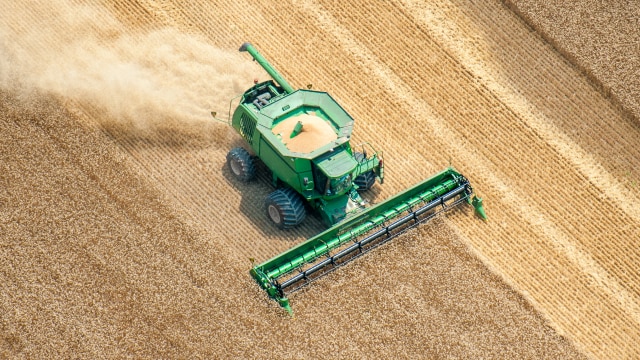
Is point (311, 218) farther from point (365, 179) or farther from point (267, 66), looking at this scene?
point (267, 66)

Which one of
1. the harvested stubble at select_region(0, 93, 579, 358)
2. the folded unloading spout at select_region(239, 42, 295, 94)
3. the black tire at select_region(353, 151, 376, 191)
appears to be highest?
the folded unloading spout at select_region(239, 42, 295, 94)

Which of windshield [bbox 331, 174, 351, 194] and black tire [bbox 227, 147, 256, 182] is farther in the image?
black tire [bbox 227, 147, 256, 182]

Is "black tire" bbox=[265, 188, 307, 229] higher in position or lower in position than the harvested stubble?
higher

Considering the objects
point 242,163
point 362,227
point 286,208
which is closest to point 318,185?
point 286,208

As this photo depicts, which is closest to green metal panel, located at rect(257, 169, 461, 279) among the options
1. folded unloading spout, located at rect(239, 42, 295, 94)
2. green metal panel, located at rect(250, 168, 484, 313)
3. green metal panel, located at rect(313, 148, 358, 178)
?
green metal panel, located at rect(250, 168, 484, 313)

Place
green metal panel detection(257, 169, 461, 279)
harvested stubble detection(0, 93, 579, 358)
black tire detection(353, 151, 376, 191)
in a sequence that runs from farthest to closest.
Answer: black tire detection(353, 151, 376, 191) → green metal panel detection(257, 169, 461, 279) → harvested stubble detection(0, 93, 579, 358)

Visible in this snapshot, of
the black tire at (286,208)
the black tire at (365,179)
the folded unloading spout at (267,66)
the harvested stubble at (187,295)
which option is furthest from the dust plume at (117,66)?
the black tire at (365,179)

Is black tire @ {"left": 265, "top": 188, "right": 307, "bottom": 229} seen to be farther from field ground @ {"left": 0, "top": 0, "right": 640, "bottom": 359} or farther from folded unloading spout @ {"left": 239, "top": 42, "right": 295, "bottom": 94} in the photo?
folded unloading spout @ {"left": 239, "top": 42, "right": 295, "bottom": 94}

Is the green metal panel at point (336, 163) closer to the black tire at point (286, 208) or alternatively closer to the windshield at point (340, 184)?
the windshield at point (340, 184)
